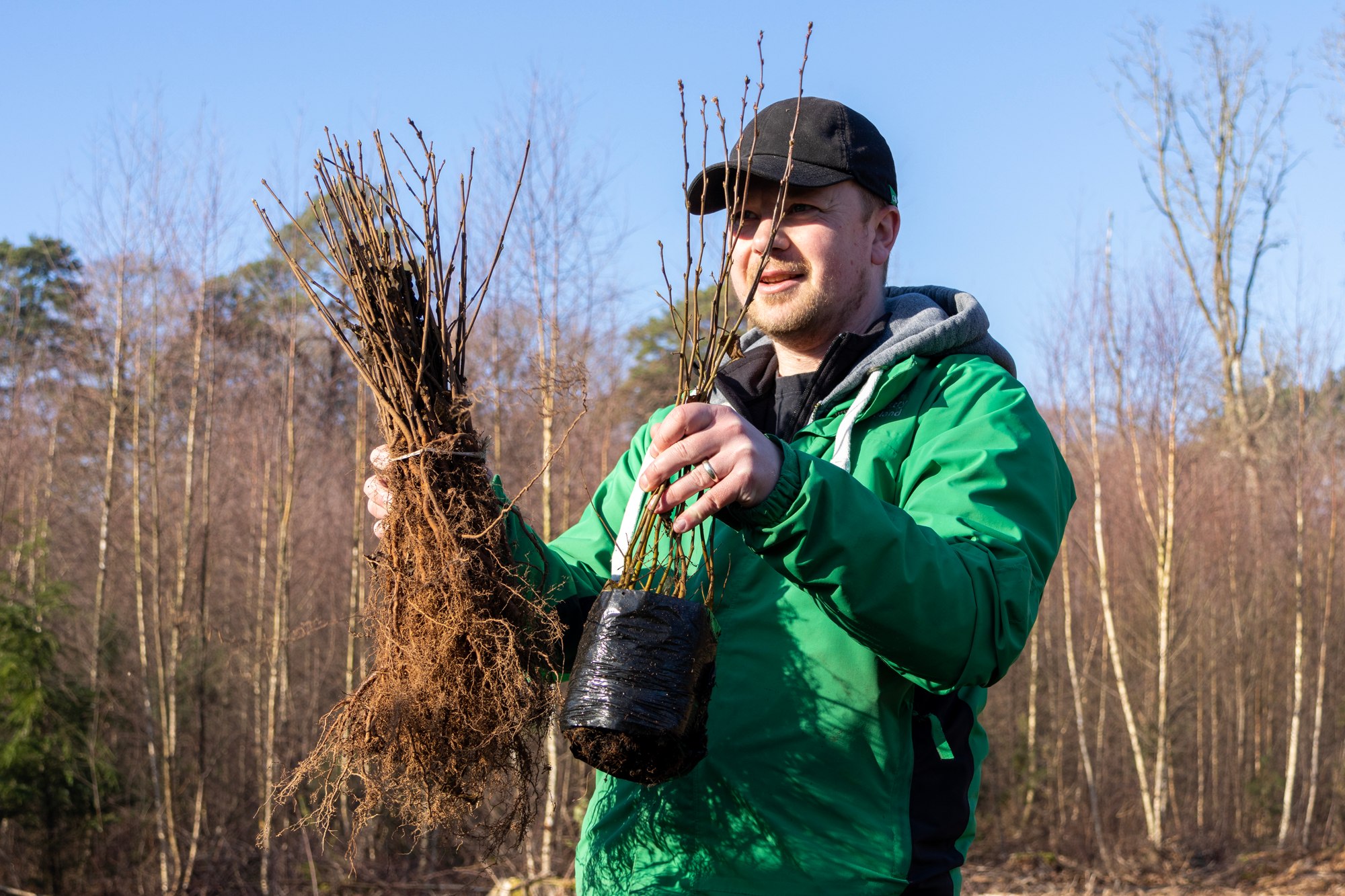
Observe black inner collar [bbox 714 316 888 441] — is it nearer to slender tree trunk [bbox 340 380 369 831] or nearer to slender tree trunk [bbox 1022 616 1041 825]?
slender tree trunk [bbox 340 380 369 831]

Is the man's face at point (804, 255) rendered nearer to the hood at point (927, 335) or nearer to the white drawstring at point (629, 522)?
the hood at point (927, 335)

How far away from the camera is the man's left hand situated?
4.04 ft

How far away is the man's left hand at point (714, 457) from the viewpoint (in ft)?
4.04

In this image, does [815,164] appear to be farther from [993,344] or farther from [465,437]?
[465,437]

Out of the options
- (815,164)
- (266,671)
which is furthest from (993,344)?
(266,671)

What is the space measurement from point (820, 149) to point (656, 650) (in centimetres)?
95

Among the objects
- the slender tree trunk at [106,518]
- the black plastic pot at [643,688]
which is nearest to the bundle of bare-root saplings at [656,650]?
the black plastic pot at [643,688]

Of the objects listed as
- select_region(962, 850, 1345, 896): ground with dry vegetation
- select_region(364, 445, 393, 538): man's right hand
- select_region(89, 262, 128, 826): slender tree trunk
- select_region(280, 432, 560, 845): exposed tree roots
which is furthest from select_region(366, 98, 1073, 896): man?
select_region(962, 850, 1345, 896): ground with dry vegetation

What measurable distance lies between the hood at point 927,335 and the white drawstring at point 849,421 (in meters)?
0.03

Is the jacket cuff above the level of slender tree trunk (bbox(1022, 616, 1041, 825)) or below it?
above

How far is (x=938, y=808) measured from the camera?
155 cm

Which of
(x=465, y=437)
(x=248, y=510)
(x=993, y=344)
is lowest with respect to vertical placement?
(x=465, y=437)

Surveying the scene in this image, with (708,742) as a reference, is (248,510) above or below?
above

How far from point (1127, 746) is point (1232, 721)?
124 centimetres
